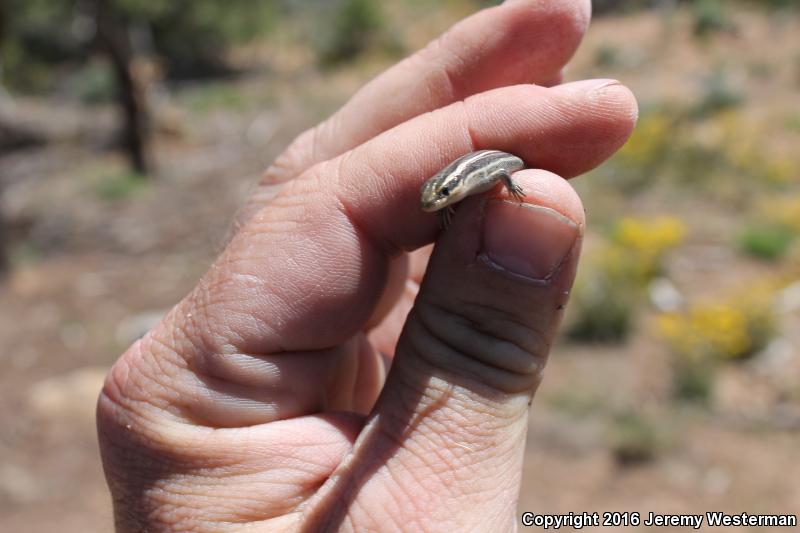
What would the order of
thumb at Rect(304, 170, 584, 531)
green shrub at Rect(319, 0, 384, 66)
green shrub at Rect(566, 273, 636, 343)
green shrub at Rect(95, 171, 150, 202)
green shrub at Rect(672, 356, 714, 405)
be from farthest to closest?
1. green shrub at Rect(319, 0, 384, 66)
2. green shrub at Rect(95, 171, 150, 202)
3. green shrub at Rect(566, 273, 636, 343)
4. green shrub at Rect(672, 356, 714, 405)
5. thumb at Rect(304, 170, 584, 531)

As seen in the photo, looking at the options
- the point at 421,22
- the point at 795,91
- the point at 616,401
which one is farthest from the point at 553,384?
the point at 421,22

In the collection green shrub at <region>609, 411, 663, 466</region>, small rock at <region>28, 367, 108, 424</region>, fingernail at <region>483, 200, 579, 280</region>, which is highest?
fingernail at <region>483, 200, 579, 280</region>

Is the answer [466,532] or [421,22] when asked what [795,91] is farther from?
[421,22]

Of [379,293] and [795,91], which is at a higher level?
[379,293]

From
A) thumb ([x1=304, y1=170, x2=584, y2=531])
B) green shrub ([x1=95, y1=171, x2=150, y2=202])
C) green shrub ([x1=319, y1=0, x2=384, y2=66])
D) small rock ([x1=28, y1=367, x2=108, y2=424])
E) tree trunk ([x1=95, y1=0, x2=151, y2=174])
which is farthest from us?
green shrub ([x1=319, y1=0, x2=384, y2=66])

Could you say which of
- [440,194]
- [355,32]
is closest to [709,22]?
[355,32]

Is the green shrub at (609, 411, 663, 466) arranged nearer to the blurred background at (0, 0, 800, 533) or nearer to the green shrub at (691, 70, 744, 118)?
the blurred background at (0, 0, 800, 533)

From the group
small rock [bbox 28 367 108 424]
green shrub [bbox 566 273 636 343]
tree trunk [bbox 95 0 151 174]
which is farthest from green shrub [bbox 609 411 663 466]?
tree trunk [bbox 95 0 151 174]
